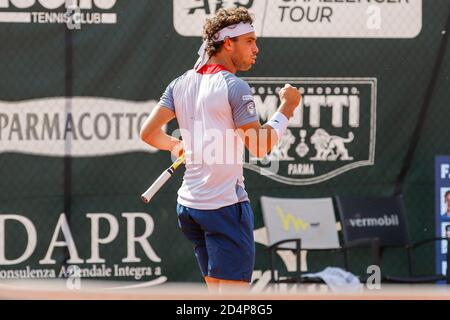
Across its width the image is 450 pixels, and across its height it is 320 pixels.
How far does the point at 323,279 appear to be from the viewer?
6316 millimetres

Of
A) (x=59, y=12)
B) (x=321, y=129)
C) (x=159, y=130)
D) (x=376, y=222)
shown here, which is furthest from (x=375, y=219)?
(x=159, y=130)

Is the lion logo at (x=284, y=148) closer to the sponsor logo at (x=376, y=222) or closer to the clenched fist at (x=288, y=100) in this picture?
the sponsor logo at (x=376, y=222)

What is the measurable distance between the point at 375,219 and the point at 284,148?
85cm

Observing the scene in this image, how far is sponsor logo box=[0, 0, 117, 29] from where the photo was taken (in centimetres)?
624

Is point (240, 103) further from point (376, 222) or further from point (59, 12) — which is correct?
point (376, 222)

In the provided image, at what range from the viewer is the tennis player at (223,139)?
12.8ft

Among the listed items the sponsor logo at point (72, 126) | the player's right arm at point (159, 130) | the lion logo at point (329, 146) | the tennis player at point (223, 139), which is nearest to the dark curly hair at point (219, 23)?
the tennis player at point (223, 139)

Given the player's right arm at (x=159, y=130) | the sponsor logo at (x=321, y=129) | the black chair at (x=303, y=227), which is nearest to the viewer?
the player's right arm at (x=159, y=130)

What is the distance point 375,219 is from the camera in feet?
22.2

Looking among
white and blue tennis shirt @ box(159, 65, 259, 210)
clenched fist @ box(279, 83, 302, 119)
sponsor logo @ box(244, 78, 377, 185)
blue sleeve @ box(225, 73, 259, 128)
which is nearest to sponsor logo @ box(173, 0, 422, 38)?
sponsor logo @ box(244, 78, 377, 185)

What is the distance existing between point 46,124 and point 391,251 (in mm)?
2662

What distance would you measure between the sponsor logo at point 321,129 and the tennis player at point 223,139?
2.50 meters

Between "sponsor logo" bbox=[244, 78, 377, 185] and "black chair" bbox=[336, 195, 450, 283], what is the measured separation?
264 mm
